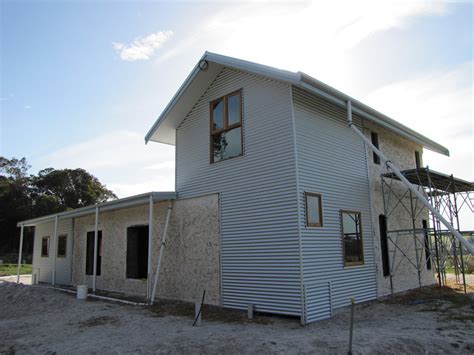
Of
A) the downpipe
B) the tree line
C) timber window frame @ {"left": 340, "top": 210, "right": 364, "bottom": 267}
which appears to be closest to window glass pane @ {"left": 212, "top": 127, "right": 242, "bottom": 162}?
the downpipe

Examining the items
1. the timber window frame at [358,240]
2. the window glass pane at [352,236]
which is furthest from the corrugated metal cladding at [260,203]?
the window glass pane at [352,236]

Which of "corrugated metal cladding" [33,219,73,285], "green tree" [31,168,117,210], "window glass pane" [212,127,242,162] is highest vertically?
"green tree" [31,168,117,210]

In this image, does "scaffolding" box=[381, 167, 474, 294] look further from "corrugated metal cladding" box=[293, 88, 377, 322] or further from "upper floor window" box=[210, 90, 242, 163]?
"upper floor window" box=[210, 90, 242, 163]

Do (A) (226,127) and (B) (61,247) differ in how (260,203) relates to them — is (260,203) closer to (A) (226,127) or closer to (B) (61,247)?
(A) (226,127)

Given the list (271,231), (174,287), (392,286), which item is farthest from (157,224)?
(392,286)

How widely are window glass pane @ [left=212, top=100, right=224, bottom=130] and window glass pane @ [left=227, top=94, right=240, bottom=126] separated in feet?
0.97

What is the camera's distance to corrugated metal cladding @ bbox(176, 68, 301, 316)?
8.19 m

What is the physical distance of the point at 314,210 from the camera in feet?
28.3

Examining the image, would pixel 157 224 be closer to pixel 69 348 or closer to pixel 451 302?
pixel 69 348

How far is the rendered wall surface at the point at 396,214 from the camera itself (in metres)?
10.9

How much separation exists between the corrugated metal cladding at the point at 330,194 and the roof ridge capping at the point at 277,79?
0.44 metres

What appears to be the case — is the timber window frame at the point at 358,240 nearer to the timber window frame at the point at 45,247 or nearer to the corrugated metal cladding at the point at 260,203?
the corrugated metal cladding at the point at 260,203

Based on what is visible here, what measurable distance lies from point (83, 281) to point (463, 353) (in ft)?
46.6

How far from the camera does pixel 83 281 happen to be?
15.6 m
